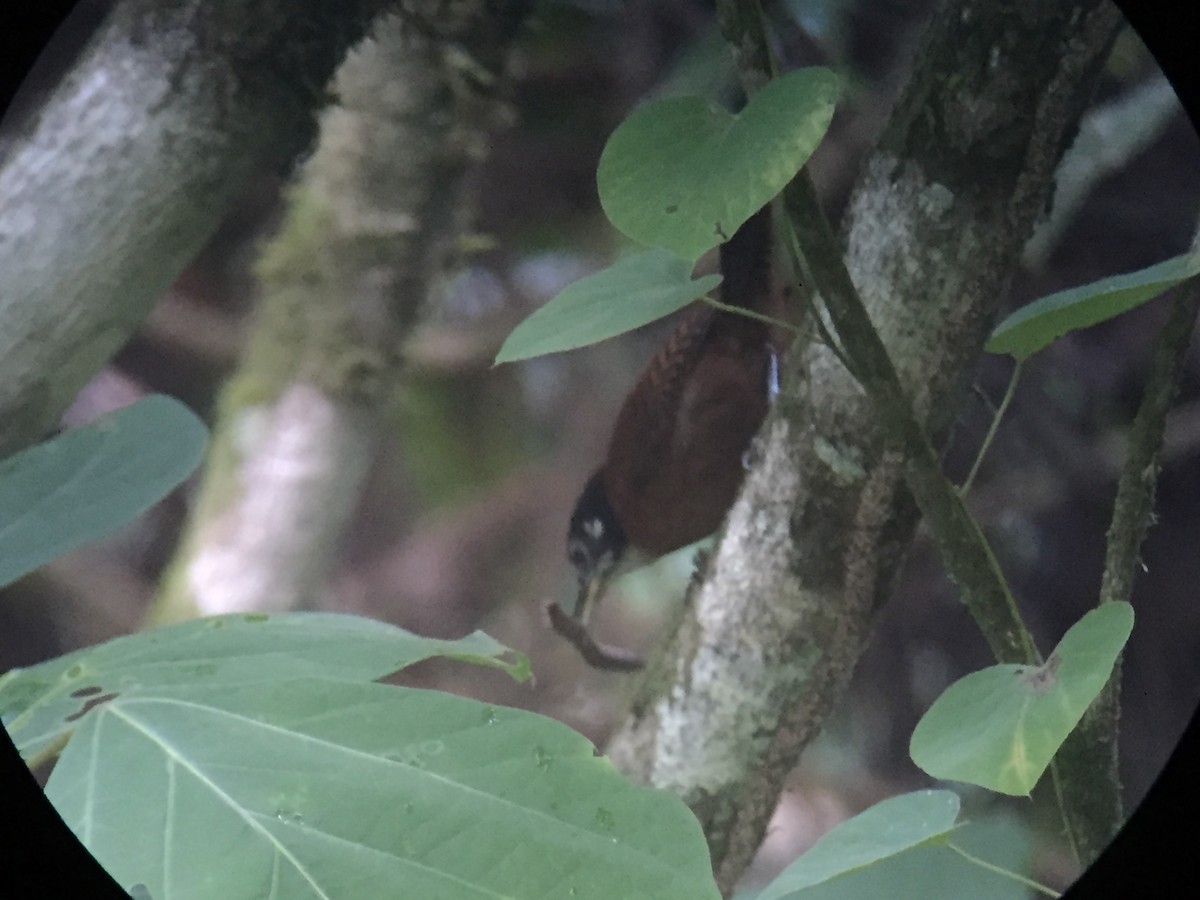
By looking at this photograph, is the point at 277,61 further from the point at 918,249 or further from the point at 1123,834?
the point at 1123,834

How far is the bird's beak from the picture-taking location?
18.6 inches

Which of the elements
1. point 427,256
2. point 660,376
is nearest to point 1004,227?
point 660,376

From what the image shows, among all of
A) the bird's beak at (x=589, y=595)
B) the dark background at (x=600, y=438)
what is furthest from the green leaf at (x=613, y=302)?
the bird's beak at (x=589, y=595)

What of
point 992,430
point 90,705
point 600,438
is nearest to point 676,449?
point 600,438

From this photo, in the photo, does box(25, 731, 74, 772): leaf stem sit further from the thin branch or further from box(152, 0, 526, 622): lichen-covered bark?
the thin branch

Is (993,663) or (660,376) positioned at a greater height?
(660,376)

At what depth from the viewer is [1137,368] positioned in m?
0.43

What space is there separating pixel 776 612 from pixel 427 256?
10.4 inches

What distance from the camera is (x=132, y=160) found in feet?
1.46

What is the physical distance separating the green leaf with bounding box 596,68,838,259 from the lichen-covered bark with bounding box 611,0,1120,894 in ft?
0.39

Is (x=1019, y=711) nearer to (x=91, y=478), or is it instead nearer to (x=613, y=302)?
(x=613, y=302)

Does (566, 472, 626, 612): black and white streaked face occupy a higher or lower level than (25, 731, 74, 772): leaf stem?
lower

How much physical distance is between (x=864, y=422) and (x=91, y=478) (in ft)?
1.24

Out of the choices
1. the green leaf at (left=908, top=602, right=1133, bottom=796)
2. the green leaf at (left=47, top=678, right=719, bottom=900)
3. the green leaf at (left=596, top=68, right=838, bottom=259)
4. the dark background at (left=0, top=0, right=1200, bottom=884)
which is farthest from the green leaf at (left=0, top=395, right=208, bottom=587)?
the green leaf at (left=908, top=602, right=1133, bottom=796)
